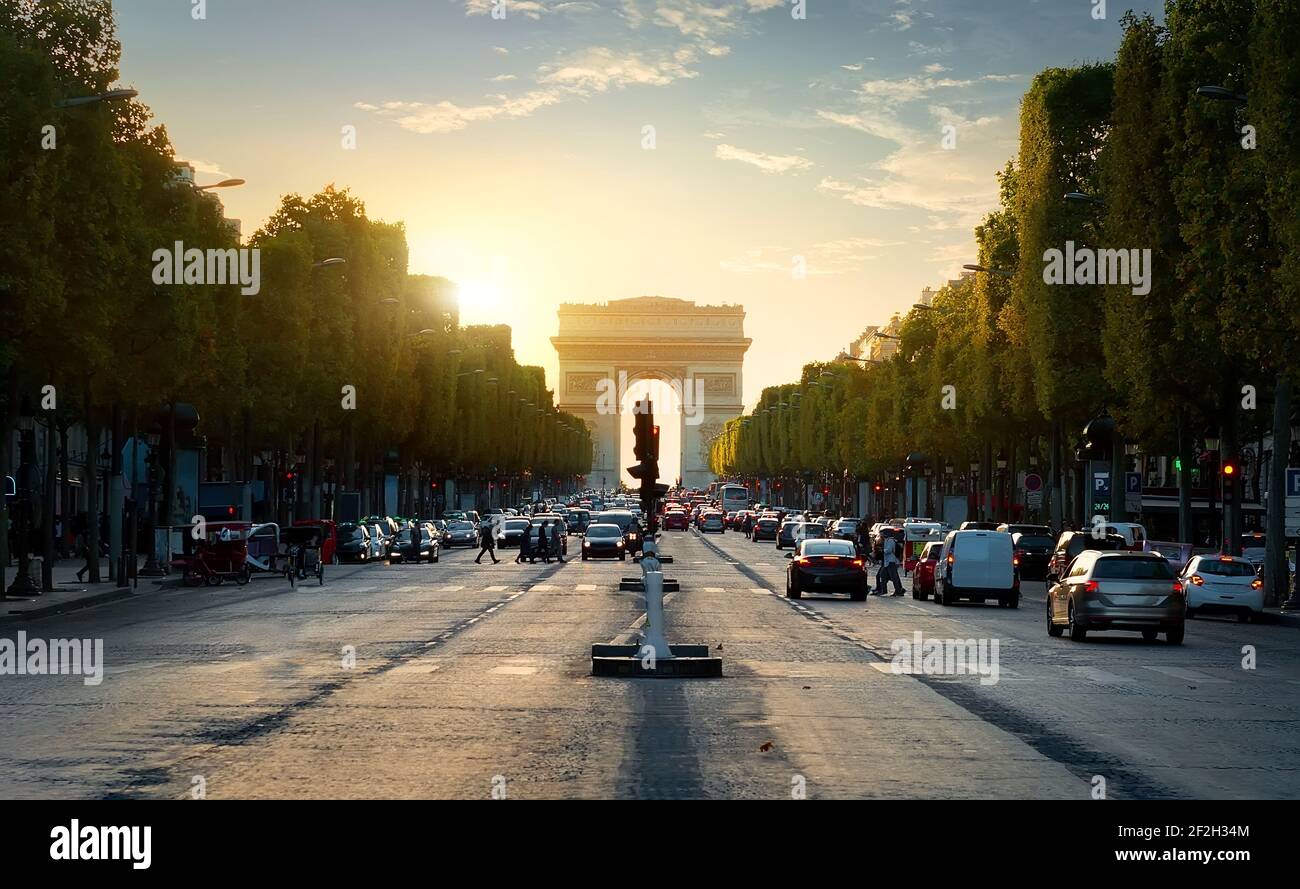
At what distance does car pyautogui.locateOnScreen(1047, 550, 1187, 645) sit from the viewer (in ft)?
109

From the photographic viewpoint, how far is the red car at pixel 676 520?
148125mm

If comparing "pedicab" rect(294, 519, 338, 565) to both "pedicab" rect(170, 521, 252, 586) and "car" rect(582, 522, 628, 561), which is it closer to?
"car" rect(582, 522, 628, 561)

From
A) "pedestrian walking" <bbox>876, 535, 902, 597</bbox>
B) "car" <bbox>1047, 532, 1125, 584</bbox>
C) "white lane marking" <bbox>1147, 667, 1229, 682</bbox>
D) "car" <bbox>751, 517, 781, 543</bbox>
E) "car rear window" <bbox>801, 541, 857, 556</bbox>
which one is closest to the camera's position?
"white lane marking" <bbox>1147, 667, 1229, 682</bbox>

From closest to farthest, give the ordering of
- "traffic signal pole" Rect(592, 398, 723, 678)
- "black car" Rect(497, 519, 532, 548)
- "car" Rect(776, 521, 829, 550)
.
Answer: "traffic signal pole" Rect(592, 398, 723, 678) < "car" Rect(776, 521, 829, 550) < "black car" Rect(497, 519, 532, 548)

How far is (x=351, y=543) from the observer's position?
251 feet

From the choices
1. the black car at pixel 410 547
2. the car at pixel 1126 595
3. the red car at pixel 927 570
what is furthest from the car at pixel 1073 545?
the black car at pixel 410 547

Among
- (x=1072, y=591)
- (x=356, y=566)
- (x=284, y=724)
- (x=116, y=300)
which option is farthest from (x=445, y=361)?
(x=284, y=724)

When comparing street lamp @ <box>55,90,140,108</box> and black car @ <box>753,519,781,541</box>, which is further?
black car @ <box>753,519,781,541</box>

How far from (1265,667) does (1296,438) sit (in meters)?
52.3

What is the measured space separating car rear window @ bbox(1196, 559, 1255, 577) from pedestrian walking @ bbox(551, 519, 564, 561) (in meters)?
37.6

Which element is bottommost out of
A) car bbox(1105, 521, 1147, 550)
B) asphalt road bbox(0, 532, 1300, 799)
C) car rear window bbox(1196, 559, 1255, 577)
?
asphalt road bbox(0, 532, 1300, 799)

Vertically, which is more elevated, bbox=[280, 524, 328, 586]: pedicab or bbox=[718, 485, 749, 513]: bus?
bbox=[718, 485, 749, 513]: bus

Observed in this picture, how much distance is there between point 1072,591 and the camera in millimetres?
34000

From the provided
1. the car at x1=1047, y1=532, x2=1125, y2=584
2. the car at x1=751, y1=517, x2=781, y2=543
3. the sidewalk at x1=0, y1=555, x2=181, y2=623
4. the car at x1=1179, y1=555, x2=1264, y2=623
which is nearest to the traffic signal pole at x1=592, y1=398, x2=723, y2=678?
the sidewalk at x1=0, y1=555, x2=181, y2=623
